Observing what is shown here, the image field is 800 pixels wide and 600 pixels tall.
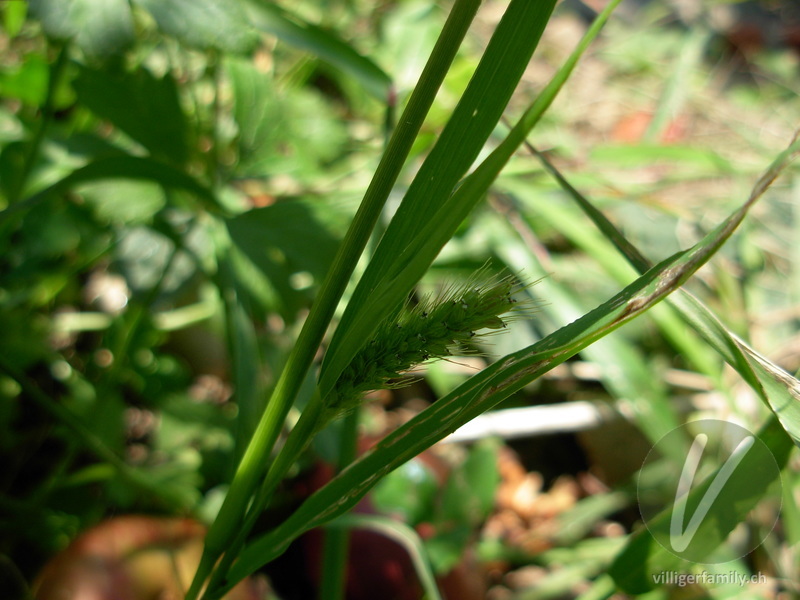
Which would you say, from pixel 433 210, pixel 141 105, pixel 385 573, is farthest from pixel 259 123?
pixel 385 573

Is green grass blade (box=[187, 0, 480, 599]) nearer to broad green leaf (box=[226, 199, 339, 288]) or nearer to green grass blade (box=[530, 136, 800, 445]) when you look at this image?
green grass blade (box=[530, 136, 800, 445])

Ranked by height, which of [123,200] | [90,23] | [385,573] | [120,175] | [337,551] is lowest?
[385,573]

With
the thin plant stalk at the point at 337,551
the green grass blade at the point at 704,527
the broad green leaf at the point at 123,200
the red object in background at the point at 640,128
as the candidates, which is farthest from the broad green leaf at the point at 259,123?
the red object in background at the point at 640,128

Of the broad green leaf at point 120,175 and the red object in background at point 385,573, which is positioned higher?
the broad green leaf at point 120,175

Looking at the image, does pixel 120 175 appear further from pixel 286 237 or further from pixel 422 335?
pixel 422 335

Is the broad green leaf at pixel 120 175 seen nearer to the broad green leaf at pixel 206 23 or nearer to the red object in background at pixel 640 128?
the broad green leaf at pixel 206 23

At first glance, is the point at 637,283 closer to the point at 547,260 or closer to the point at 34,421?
the point at 547,260
